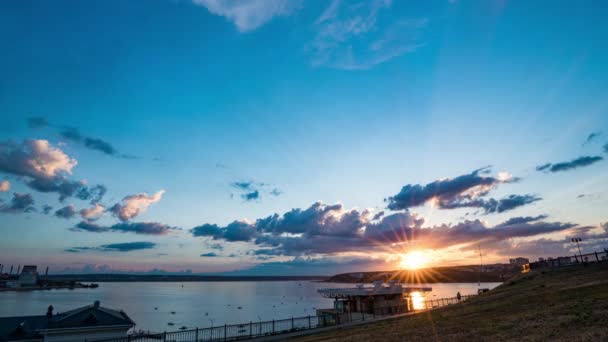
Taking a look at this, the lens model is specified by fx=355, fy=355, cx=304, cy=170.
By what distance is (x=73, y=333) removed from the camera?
34.9 meters

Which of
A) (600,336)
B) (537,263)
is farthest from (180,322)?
(600,336)

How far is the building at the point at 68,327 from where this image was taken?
34031 mm

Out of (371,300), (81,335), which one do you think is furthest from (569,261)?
(81,335)

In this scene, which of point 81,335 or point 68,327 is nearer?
point 68,327

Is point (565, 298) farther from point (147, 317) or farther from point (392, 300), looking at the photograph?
point (147, 317)

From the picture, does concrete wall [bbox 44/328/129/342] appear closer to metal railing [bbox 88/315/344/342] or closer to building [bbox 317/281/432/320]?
metal railing [bbox 88/315/344/342]

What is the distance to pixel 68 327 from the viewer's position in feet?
114

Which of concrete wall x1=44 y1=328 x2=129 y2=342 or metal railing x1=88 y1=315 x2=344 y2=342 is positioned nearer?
metal railing x1=88 y1=315 x2=344 y2=342

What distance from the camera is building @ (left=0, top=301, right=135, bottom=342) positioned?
34031 mm

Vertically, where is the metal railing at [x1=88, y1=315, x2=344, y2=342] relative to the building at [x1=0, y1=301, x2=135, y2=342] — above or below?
below

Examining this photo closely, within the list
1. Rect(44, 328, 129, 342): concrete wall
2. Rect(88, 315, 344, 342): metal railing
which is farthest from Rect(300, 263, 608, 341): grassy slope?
Rect(44, 328, 129, 342): concrete wall

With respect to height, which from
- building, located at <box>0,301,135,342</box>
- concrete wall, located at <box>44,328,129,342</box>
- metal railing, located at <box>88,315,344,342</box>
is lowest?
metal railing, located at <box>88,315,344,342</box>

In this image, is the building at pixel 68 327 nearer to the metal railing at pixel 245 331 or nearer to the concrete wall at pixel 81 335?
the concrete wall at pixel 81 335

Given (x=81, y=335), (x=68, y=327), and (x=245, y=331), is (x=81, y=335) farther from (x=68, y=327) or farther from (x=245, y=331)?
(x=245, y=331)
